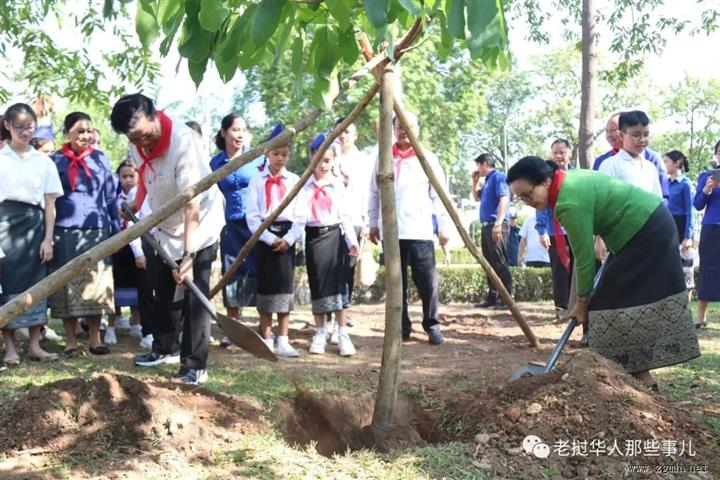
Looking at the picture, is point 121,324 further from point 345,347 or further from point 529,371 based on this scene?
point 529,371

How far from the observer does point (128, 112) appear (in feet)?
14.6

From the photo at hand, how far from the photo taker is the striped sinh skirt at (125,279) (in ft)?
21.9

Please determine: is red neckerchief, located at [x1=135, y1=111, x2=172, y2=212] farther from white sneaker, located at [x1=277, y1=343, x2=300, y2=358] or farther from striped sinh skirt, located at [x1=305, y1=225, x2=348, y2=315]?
white sneaker, located at [x1=277, y1=343, x2=300, y2=358]

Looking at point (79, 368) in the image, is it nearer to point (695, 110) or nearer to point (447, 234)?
point (447, 234)

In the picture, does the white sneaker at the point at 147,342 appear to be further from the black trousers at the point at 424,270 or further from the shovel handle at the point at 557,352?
the shovel handle at the point at 557,352

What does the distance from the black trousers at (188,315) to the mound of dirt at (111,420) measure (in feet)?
2.41

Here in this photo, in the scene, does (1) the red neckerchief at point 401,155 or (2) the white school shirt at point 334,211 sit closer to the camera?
(2) the white school shirt at point 334,211

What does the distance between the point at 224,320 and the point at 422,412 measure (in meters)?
1.30

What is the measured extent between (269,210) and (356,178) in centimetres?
142

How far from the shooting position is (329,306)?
6.14m

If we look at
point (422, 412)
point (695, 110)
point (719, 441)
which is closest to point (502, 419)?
point (422, 412)

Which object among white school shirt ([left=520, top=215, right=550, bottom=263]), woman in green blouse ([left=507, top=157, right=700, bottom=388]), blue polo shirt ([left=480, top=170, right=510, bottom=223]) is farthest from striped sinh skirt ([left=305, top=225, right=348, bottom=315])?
white school shirt ([left=520, top=215, right=550, bottom=263])

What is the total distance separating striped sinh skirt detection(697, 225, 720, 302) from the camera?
23.9 ft

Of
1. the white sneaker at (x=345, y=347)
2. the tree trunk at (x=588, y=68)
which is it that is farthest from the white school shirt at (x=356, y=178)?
the tree trunk at (x=588, y=68)
